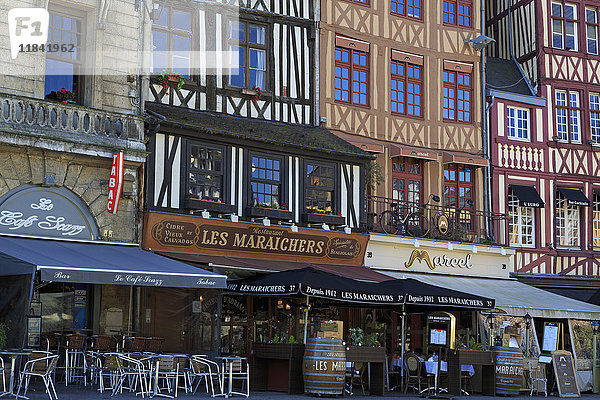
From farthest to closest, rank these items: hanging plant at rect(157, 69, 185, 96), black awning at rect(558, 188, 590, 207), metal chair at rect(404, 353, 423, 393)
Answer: black awning at rect(558, 188, 590, 207) → hanging plant at rect(157, 69, 185, 96) → metal chair at rect(404, 353, 423, 393)

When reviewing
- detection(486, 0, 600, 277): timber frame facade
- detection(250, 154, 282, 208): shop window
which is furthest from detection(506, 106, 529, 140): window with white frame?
detection(250, 154, 282, 208): shop window

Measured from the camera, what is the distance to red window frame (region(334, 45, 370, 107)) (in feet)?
61.5

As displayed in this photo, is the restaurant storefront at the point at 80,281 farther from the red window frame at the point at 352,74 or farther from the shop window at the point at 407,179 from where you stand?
the shop window at the point at 407,179

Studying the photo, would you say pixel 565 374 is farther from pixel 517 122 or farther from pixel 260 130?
pixel 260 130

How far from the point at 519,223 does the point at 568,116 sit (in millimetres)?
2923

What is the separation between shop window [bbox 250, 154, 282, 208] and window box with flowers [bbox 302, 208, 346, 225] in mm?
597

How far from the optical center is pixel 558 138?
849 inches

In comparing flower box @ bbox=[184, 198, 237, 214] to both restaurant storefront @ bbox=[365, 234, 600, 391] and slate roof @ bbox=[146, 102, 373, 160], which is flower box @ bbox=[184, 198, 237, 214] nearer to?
slate roof @ bbox=[146, 102, 373, 160]

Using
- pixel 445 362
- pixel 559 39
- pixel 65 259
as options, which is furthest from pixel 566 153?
pixel 65 259

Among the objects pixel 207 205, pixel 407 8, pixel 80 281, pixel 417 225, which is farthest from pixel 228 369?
pixel 407 8

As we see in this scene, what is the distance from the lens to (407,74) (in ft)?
65.5

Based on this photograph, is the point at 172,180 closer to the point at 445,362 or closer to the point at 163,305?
the point at 163,305
